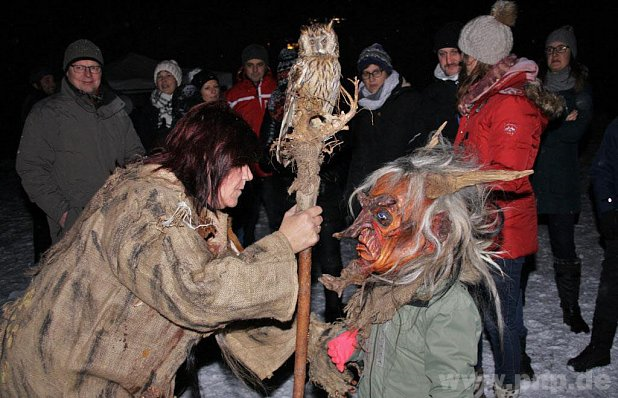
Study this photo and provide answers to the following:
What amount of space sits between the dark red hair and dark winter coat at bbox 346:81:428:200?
2.38 metres

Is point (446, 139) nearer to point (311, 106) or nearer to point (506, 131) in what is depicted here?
point (506, 131)

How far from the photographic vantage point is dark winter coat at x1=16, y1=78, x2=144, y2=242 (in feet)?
12.5

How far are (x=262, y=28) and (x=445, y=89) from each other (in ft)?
60.5

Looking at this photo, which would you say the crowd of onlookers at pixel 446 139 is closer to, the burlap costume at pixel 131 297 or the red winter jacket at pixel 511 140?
the red winter jacket at pixel 511 140

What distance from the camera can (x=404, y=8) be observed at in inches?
843

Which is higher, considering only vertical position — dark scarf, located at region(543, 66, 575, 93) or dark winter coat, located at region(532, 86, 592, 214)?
dark scarf, located at region(543, 66, 575, 93)

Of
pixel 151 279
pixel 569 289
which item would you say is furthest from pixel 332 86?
pixel 569 289

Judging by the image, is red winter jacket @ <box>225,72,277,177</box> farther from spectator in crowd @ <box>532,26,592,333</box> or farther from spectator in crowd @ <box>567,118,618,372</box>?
spectator in crowd @ <box>567,118,618,372</box>

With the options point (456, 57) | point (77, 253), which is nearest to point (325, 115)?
point (77, 253)

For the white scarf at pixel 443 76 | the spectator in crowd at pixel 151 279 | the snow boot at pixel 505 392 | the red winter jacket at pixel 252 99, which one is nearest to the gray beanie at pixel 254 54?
the red winter jacket at pixel 252 99

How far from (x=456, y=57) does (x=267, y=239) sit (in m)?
3.09

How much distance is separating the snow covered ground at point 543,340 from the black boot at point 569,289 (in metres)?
0.11

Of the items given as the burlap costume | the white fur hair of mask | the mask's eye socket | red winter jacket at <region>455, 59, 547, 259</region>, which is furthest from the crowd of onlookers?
the mask's eye socket

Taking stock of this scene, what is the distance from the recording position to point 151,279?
1860 mm
